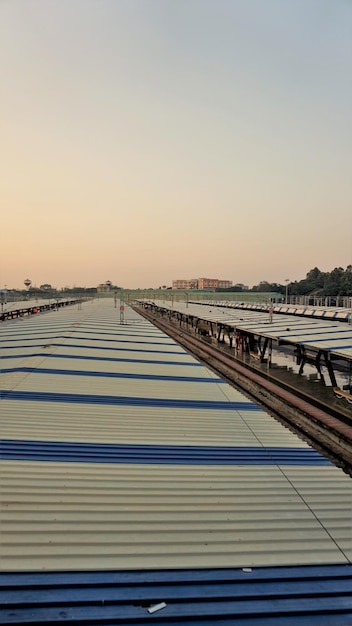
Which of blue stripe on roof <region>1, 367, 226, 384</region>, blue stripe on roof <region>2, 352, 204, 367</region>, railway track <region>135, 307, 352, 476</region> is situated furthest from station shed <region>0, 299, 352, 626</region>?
railway track <region>135, 307, 352, 476</region>

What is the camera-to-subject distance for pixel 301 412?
468 inches

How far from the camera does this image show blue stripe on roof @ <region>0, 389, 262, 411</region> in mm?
6547

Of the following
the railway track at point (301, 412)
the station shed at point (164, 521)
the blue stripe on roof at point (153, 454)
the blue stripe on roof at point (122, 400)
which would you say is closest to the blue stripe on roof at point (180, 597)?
the station shed at point (164, 521)

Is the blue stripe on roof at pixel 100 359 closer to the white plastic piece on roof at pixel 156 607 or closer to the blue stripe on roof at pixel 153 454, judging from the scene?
the blue stripe on roof at pixel 153 454

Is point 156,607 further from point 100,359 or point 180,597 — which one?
point 100,359

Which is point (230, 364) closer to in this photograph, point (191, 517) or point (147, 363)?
point (147, 363)

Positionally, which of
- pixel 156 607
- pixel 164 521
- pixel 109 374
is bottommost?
pixel 156 607

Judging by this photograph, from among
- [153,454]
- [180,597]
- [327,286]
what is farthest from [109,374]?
[327,286]

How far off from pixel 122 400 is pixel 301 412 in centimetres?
738

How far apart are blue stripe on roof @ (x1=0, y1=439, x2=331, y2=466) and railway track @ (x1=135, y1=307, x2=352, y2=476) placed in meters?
4.34

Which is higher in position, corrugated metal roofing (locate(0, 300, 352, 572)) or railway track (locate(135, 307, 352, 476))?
corrugated metal roofing (locate(0, 300, 352, 572))

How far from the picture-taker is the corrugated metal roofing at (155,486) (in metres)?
2.92

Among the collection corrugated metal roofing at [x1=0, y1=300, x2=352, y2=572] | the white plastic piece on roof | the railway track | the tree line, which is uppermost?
the tree line

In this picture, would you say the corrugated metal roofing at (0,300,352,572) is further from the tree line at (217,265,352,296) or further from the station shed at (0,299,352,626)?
the tree line at (217,265,352,296)
